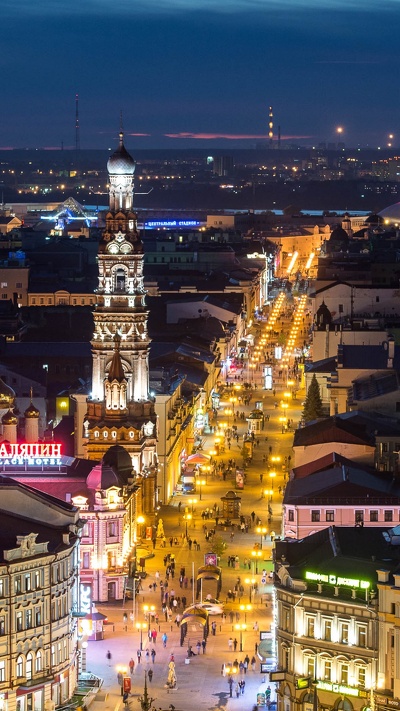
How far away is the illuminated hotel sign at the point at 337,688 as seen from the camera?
213 ft

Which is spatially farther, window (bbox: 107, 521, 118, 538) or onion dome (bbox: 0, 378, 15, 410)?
onion dome (bbox: 0, 378, 15, 410)

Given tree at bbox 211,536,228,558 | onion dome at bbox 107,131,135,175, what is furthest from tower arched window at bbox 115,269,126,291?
tree at bbox 211,536,228,558

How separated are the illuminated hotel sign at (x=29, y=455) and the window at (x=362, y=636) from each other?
26892 mm

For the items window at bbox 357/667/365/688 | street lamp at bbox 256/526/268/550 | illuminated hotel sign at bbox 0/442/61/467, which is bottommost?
window at bbox 357/667/365/688

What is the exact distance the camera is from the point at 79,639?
73.8 meters

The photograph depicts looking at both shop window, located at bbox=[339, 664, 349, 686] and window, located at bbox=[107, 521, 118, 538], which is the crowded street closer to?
window, located at bbox=[107, 521, 118, 538]

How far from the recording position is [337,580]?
66.2 meters

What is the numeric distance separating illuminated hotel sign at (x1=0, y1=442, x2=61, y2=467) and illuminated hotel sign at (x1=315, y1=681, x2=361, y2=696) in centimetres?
2621

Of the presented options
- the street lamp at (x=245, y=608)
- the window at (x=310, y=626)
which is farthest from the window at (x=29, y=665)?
the street lamp at (x=245, y=608)

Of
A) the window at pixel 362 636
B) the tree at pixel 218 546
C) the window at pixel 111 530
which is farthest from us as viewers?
the tree at pixel 218 546

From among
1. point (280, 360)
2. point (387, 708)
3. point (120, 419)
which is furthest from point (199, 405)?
point (387, 708)

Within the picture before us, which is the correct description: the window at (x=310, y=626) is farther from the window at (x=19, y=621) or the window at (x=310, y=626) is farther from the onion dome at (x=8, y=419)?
the onion dome at (x=8, y=419)

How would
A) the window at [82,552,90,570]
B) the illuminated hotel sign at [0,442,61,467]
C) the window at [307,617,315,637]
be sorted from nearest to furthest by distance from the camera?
the window at [307,617,315,637], the window at [82,552,90,570], the illuminated hotel sign at [0,442,61,467]

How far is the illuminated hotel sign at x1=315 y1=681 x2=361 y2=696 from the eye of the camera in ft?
213
